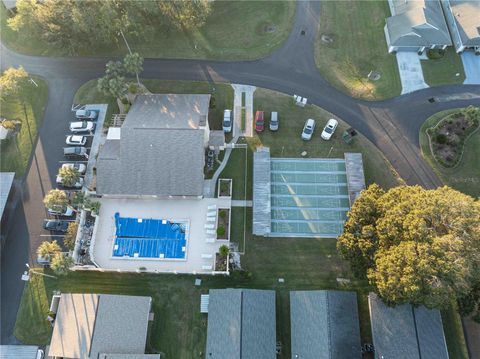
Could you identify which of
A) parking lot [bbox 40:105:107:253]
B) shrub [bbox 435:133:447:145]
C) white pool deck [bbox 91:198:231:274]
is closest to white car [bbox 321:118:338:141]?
shrub [bbox 435:133:447:145]

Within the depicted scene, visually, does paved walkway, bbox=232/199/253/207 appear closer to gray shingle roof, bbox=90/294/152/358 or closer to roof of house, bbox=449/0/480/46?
gray shingle roof, bbox=90/294/152/358

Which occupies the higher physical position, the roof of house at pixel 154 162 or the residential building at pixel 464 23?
the residential building at pixel 464 23

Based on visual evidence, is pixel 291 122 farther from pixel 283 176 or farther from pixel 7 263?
pixel 7 263

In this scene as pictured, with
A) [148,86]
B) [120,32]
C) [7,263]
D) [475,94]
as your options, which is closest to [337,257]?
[475,94]

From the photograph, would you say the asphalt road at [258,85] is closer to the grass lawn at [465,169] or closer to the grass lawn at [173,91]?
the grass lawn at [465,169]

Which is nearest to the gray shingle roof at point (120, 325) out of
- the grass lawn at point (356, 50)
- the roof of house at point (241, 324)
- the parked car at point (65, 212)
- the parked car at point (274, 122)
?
the roof of house at point (241, 324)

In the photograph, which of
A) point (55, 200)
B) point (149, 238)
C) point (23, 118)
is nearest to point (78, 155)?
point (55, 200)

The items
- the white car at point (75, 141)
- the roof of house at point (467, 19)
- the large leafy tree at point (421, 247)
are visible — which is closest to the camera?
the large leafy tree at point (421, 247)
